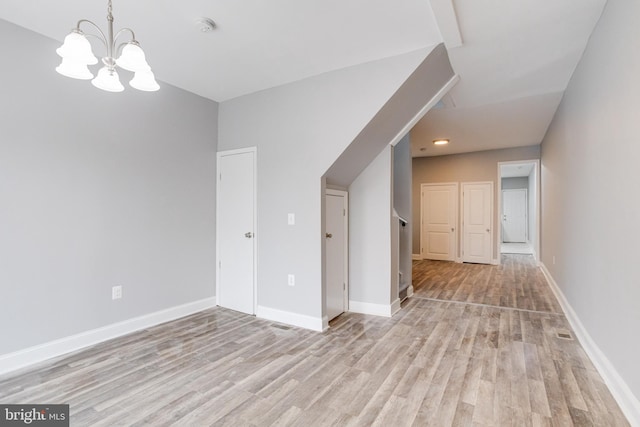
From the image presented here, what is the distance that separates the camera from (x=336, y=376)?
2270 mm

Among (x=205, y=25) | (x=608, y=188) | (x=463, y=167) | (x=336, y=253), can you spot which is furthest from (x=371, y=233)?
(x=463, y=167)

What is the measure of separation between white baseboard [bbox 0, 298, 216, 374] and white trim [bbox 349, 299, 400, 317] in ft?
6.07

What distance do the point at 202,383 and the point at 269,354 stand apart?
23.5 inches

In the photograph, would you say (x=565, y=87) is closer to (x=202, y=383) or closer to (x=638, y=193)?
(x=638, y=193)

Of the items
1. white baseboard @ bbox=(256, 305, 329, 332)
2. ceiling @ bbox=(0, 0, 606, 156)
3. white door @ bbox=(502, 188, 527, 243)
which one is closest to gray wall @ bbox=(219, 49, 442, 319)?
white baseboard @ bbox=(256, 305, 329, 332)

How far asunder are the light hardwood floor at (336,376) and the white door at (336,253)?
0.22 metres

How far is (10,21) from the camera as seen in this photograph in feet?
7.64

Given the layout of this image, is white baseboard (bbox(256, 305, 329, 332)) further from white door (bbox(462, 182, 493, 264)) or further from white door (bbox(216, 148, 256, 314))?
white door (bbox(462, 182, 493, 264))

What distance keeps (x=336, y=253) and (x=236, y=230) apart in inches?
49.5

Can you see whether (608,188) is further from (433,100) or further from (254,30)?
(254,30)

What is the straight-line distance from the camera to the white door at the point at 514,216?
1137cm

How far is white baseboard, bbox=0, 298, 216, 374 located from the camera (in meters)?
2.35

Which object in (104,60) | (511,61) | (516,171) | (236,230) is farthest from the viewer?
(516,171)

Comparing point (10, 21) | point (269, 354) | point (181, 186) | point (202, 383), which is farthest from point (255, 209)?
point (10, 21)
